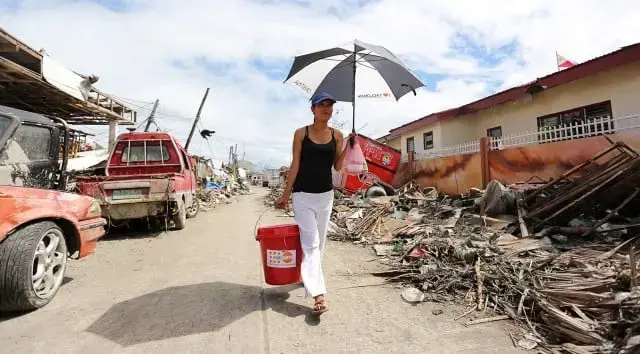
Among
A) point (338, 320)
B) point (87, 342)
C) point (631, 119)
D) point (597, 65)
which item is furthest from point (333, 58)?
point (597, 65)

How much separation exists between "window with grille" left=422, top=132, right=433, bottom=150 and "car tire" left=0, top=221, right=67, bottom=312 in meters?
16.6

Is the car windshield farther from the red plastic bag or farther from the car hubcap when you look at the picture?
the red plastic bag

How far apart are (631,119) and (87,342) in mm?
8911

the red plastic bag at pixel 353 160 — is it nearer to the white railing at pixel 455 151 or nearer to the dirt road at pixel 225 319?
the dirt road at pixel 225 319

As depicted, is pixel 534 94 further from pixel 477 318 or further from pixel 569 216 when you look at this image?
pixel 477 318

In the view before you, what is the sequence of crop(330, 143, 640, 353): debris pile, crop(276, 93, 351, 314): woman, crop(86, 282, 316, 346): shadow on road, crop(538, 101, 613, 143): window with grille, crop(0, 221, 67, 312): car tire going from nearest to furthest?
crop(330, 143, 640, 353): debris pile < crop(86, 282, 316, 346): shadow on road < crop(0, 221, 67, 312): car tire < crop(276, 93, 351, 314): woman < crop(538, 101, 613, 143): window with grille

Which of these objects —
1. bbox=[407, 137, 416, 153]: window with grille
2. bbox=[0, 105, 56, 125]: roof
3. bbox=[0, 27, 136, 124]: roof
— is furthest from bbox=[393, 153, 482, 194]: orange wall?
bbox=[0, 27, 136, 124]: roof

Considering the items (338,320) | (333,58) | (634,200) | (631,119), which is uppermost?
(333,58)

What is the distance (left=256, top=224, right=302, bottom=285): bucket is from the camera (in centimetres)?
321

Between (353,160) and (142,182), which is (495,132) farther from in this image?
(142,182)

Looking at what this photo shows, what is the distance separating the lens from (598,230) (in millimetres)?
4957

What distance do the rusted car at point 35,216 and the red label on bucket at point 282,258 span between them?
2.05 m

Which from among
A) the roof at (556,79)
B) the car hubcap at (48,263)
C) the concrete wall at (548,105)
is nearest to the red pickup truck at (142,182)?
Result: the car hubcap at (48,263)

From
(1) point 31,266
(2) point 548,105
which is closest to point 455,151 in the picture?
(2) point 548,105
